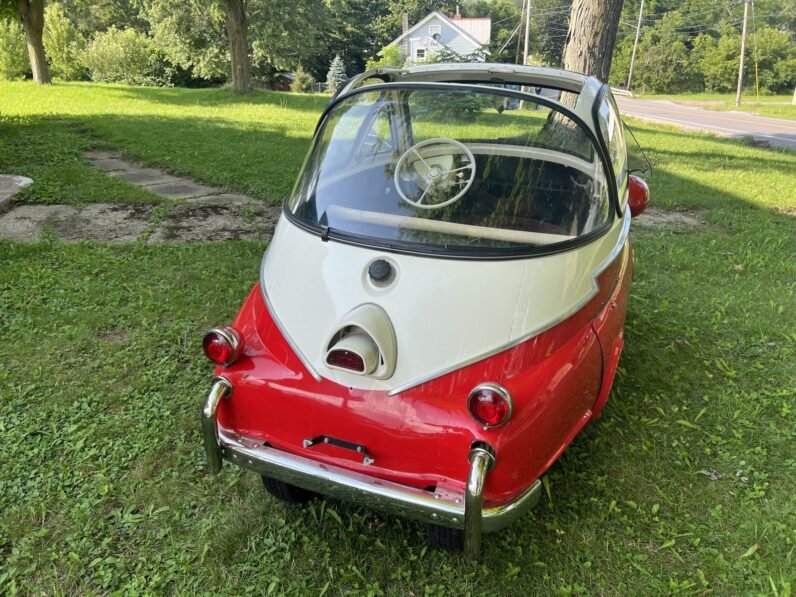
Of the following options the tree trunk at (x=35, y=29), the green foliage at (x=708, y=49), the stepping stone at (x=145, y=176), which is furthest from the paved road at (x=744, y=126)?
the green foliage at (x=708, y=49)

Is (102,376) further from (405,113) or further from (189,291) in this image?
(405,113)

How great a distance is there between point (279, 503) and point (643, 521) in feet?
5.27

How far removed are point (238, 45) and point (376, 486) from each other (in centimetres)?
1968

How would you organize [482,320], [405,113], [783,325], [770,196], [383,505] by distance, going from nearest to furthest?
[383,505]
[482,320]
[405,113]
[783,325]
[770,196]

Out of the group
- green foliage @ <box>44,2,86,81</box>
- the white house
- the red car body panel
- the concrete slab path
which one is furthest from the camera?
the white house

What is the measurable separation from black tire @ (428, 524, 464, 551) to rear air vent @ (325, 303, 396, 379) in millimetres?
664

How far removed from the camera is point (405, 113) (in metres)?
2.98

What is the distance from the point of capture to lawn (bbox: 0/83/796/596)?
229 centimetres

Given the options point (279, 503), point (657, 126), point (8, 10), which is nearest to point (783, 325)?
point (279, 503)

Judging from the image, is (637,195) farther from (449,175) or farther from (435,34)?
(435,34)

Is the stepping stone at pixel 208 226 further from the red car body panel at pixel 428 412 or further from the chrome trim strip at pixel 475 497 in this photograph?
→ the chrome trim strip at pixel 475 497

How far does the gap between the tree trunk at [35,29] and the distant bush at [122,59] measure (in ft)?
43.6

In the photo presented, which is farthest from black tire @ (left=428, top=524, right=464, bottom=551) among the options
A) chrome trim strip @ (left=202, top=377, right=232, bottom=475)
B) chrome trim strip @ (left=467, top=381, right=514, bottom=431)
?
chrome trim strip @ (left=202, top=377, right=232, bottom=475)

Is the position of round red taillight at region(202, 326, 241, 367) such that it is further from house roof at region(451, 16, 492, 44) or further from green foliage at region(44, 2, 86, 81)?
house roof at region(451, 16, 492, 44)
